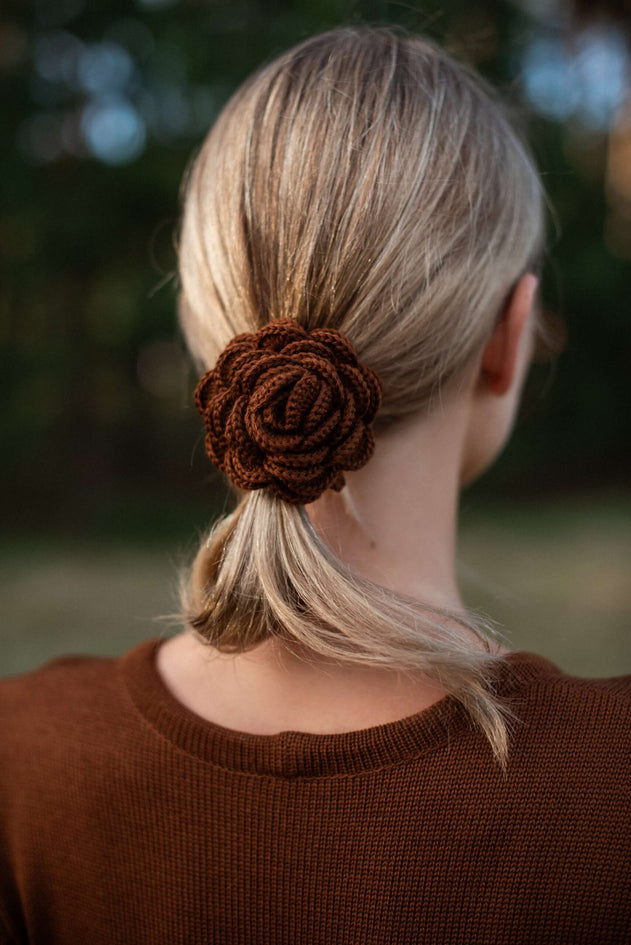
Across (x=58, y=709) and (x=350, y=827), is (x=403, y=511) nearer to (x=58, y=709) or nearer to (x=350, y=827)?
(x=350, y=827)

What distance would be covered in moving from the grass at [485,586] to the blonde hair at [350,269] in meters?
2.56

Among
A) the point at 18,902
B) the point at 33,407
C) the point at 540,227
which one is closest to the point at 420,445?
the point at 540,227

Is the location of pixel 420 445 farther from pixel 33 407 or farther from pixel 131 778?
pixel 33 407

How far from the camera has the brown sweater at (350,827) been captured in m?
0.95

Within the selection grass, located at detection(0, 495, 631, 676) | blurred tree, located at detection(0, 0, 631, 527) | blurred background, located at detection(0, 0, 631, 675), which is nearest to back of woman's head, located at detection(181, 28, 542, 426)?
grass, located at detection(0, 495, 631, 676)

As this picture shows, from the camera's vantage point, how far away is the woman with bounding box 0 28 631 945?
3.17 feet

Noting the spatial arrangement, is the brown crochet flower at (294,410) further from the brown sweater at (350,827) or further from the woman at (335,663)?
the brown sweater at (350,827)

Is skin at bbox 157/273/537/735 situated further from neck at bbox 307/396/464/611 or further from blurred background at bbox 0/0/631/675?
blurred background at bbox 0/0/631/675

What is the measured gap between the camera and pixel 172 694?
1140 mm

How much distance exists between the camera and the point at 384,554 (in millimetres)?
1160

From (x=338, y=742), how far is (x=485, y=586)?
10.3 feet

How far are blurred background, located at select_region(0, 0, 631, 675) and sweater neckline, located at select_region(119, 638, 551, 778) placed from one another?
14.8 ft

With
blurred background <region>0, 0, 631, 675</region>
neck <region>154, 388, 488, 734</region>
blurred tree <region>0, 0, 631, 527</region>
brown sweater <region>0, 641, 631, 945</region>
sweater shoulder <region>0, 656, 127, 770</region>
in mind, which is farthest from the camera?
blurred tree <region>0, 0, 631, 527</region>

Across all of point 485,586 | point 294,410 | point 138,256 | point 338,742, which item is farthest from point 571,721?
point 138,256
